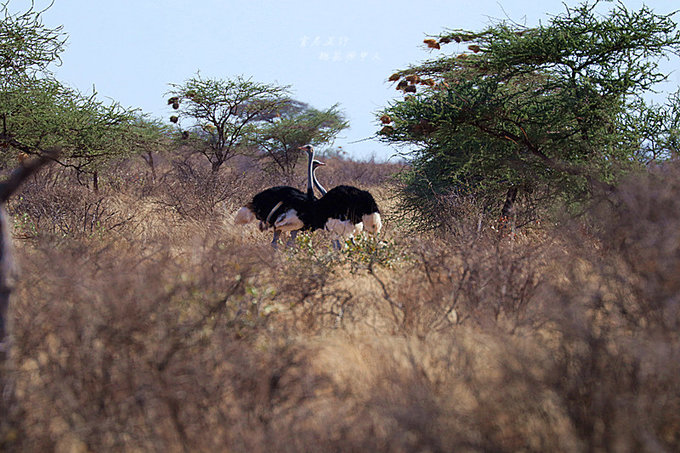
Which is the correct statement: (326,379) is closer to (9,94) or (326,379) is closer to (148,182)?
(9,94)

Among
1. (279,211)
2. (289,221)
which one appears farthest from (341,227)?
(279,211)

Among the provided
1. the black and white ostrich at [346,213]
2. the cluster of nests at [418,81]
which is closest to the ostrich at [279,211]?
the black and white ostrich at [346,213]

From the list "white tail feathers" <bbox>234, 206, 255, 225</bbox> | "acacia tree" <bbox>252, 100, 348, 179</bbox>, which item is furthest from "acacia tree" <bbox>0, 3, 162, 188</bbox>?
"acacia tree" <bbox>252, 100, 348, 179</bbox>

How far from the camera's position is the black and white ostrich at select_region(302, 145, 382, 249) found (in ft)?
24.1

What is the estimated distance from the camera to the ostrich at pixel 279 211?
24.9ft

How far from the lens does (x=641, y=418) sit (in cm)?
242

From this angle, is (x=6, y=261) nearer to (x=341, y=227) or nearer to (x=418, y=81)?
(x=341, y=227)

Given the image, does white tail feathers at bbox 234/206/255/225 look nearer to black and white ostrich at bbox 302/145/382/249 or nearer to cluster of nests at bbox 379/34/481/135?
black and white ostrich at bbox 302/145/382/249

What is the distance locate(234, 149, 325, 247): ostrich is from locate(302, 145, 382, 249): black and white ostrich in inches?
7.7

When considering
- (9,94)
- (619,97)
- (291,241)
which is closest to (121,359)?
(291,241)

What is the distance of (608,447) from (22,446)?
2.44 metres

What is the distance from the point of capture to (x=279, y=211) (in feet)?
25.2

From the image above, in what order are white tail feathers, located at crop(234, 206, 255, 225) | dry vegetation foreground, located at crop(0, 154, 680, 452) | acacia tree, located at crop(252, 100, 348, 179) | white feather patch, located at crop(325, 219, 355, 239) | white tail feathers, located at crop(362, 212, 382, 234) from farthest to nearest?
1. acacia tree, located at crop(252, 100, 348, 179)
2. white tail feathers, located at crop(234, 206, 255, 225)
3. white tail feathers, located at crop(362, 212, 382, 234)
4. white feather patch, located at crop(325, 219, 355, 239)
5. dry vegetation foreground, located at crop(0, 154, 680, 452)

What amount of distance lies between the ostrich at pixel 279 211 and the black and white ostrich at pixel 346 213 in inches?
7.7
